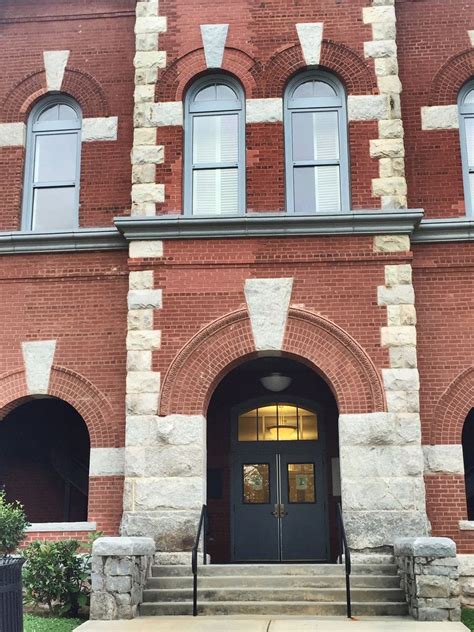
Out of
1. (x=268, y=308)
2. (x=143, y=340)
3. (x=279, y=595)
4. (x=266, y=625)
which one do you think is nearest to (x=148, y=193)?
(x=143, y=340)

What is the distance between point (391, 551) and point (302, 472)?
12.8 ft

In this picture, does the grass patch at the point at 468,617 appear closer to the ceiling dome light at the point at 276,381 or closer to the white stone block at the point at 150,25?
the ceiling dome light at the point at 276,381

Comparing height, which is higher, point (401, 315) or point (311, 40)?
point (311, 40)

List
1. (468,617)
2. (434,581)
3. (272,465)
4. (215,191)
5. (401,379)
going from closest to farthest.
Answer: (434,581) < (468,617) < (401,379) < (215,191) < (272,465)

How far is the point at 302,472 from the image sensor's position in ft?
47.2

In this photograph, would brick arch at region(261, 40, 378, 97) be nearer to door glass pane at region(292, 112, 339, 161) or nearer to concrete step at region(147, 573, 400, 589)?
door glass pane at region(292, 112, 339, 161)

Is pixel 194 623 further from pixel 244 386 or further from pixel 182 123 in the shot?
pixel 182 123

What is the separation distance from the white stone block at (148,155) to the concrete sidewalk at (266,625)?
261 inches

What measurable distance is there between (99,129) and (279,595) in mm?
7800

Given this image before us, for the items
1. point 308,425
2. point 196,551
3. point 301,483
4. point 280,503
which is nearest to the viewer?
point 196,551

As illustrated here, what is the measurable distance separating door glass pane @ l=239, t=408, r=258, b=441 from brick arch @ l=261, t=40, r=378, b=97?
5.73 metres

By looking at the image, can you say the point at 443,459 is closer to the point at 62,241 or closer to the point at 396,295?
the point at 396,295

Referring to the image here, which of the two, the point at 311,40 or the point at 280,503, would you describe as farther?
the point at 280,503

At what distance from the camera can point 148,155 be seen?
1244cm
